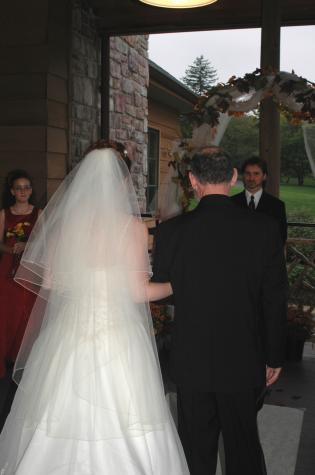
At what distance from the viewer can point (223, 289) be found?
2182mm

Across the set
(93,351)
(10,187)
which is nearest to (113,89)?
(10,187)

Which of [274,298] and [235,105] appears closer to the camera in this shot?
[274,298]

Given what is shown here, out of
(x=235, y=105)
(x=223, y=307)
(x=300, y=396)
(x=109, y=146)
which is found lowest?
(x=300, y=396)

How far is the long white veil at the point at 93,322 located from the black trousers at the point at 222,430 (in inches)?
5.6

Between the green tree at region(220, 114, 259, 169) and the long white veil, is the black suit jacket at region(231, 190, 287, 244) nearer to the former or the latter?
the long white veil

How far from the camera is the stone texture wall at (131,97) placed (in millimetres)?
6836

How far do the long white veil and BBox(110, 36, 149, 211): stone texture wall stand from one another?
4.56 meters

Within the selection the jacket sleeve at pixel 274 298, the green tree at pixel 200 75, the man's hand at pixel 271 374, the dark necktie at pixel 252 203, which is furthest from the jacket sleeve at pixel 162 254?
the green tree at pixel 200 75

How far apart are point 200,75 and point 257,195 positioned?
238 inches

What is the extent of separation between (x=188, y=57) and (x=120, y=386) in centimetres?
556

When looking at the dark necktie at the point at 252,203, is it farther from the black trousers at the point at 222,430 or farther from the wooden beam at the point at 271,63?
the black trousers at the point at 222,430

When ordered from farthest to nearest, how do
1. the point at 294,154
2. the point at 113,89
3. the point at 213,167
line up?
the point at 294,154 → the point at 113,89 → the point at 213,167

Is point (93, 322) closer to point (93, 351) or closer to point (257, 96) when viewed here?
point (93, 351)

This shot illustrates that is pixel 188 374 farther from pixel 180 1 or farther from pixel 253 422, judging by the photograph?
pixel 180 1
